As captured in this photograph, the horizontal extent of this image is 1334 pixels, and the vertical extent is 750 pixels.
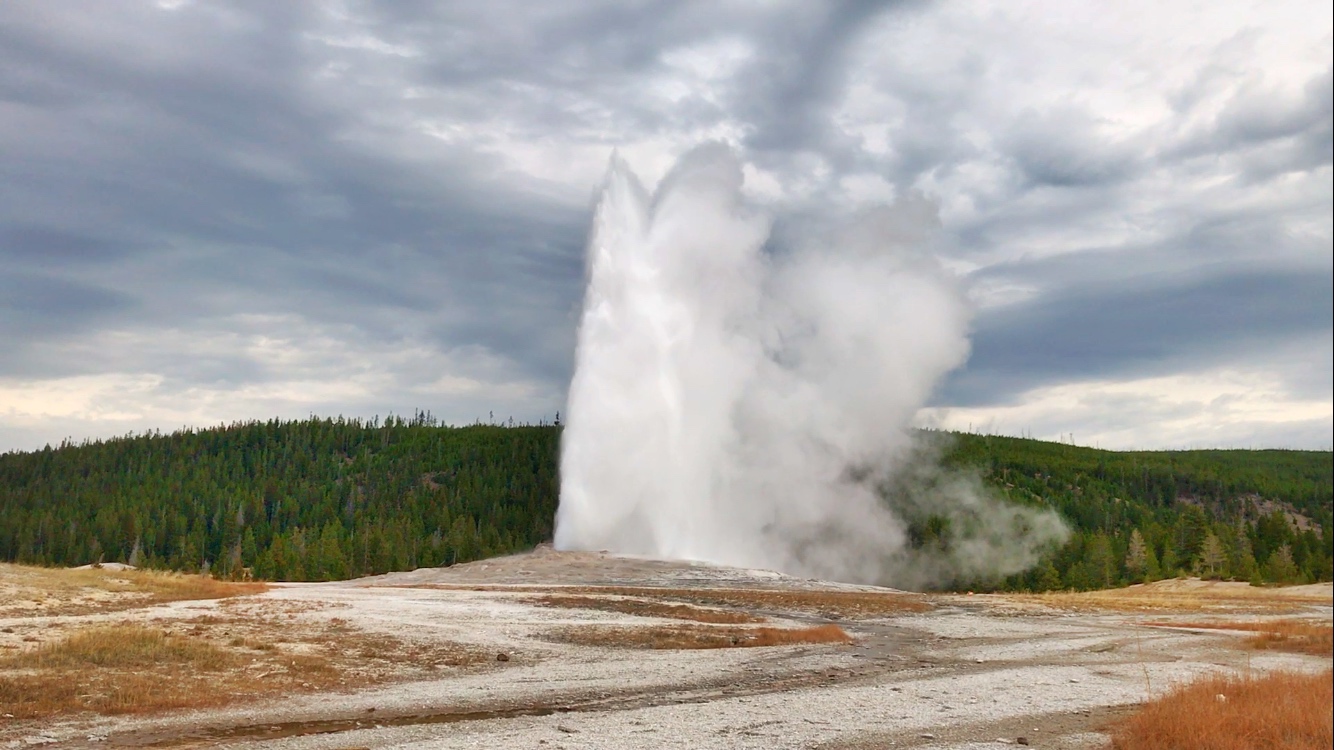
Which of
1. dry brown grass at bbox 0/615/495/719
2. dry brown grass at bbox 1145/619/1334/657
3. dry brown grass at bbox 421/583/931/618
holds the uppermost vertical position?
dry brown grass at bbox 1145/619/1334/657

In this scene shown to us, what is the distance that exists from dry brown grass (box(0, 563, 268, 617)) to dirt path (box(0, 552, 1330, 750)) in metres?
3.39

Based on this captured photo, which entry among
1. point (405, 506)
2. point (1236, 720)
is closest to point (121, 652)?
point (1236, 720)

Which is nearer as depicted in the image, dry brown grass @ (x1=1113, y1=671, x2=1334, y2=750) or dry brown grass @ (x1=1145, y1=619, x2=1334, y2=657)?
dry brown grass @ (x1=1145, y1=619, x2=1334, y2=657)

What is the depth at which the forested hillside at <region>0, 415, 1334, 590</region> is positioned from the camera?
93375 mm

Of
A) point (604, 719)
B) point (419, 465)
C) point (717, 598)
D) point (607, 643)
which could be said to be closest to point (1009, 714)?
point (604, 719)

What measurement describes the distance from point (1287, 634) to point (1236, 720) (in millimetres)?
11417

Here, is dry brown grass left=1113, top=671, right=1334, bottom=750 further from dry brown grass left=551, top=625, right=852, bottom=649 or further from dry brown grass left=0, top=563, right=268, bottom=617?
dry brown grass left=0, top=563, right=268, bottom=617

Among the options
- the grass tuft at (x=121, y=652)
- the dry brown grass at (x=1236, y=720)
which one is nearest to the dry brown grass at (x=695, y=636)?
the grass tuft at (x=121, y=652)

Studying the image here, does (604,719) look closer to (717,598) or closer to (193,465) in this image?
(717,598)

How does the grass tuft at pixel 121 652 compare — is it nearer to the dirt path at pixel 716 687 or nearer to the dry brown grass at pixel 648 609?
the dirt path at pixel 716 687

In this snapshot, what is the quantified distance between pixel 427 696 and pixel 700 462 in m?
67.2

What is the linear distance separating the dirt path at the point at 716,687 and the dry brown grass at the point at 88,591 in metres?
3.39

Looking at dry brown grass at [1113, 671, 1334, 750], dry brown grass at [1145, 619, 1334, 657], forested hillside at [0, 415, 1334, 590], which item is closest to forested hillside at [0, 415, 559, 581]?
forested hillside at [0, 415, 1334, 590]

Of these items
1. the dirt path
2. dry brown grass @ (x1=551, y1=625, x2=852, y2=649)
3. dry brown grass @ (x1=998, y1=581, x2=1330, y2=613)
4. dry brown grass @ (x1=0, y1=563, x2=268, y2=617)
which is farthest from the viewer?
dry brown grass @ (x1=998, y1=581, x2=1330, y2=613)
